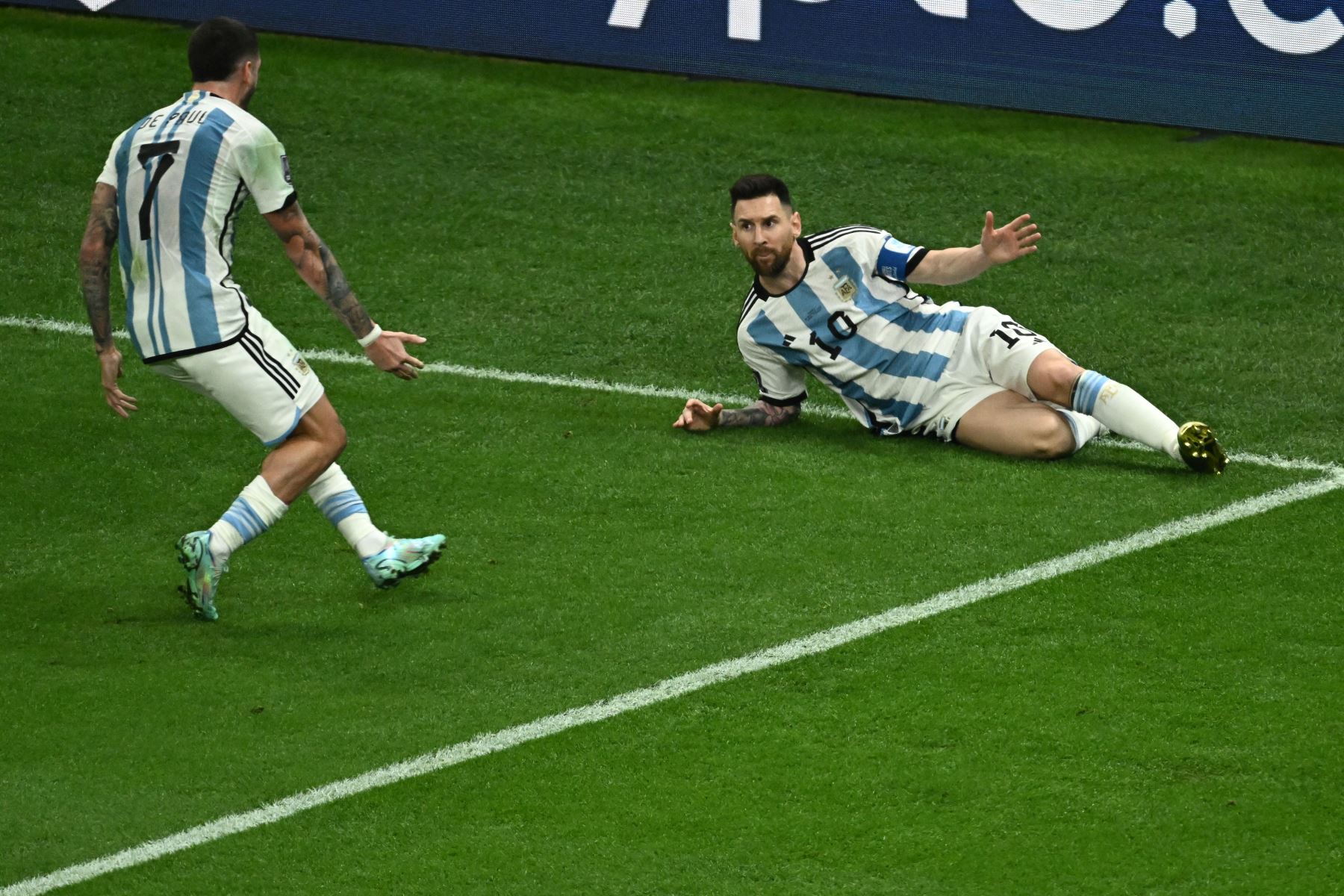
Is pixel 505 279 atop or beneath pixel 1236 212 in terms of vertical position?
beneath

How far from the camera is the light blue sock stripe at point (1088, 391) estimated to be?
289 inches

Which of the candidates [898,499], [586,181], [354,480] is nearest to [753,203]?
[898,499]

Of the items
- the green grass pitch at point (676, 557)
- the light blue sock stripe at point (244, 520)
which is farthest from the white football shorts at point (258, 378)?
the green grass pitch at point (676, 557)

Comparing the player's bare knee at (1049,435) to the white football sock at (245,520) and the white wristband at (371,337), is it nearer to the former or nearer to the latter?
the white wristband at (371,337)

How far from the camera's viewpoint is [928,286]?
9609 mm

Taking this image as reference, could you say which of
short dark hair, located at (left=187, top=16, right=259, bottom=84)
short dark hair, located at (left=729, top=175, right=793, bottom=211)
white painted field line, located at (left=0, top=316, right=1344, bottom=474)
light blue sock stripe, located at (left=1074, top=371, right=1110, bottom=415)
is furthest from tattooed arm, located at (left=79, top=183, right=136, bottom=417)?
light blue sock stripe, located at (left=1074, top=371, right=1110, bottom=415)

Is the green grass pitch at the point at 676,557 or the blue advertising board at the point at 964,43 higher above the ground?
the blue advertising board at the point at 964,43

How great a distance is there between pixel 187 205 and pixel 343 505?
42.6 inches

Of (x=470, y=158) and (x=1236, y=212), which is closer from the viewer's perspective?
(x=1236, y=212)

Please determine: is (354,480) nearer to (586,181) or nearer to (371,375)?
(371,375)

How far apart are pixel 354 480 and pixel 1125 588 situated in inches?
116

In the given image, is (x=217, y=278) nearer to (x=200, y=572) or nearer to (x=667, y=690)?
(x=200, y=572)

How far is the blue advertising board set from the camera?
10.9 meters

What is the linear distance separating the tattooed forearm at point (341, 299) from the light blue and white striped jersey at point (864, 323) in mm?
2081
